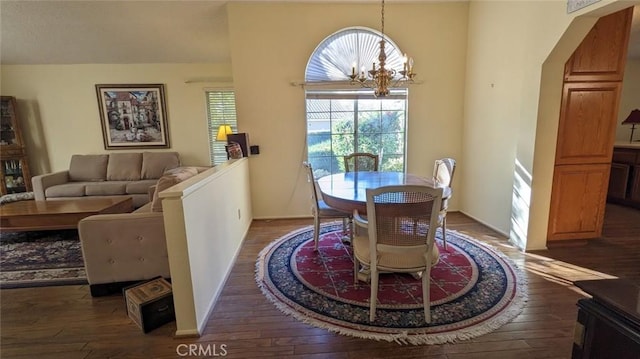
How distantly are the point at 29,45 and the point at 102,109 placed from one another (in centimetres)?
123

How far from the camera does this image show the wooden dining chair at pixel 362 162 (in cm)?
352

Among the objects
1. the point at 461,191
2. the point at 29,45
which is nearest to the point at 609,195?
the point at 461,191

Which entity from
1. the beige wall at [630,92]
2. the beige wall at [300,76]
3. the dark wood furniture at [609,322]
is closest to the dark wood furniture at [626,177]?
the beige wall at [630,92]

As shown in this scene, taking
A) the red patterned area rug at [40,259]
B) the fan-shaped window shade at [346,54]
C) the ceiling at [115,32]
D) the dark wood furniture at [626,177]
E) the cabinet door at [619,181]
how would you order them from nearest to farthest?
1. the red patterned area rug at [40,259]
2. the ceiling at [115,32]
3. the fan-shaped window shade at [346,54]
4. the dark wood furniture at [626,177]
5. the cabinet door at [619,181]

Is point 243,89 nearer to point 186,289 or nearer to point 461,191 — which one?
point 186,289

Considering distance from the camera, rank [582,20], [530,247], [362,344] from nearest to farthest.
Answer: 1. [362,344]
2. [582,20]
3. [530,247]

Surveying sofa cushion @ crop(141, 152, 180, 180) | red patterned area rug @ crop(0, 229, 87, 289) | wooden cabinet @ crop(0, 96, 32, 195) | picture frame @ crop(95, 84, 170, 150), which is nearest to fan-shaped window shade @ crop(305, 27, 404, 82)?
sofa cushion @ crop(141, 152, 180, 180)

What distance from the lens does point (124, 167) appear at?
495 centimetres

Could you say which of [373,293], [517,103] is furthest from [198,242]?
[517,103]

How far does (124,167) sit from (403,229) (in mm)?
4935

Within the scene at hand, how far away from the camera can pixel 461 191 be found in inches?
165

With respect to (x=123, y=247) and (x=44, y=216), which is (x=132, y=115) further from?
(x=123, y=247)

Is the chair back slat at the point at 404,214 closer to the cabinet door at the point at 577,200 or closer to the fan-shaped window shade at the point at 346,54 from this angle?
the cabinet door at the point at 577,200

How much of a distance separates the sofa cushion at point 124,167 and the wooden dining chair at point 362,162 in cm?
362
